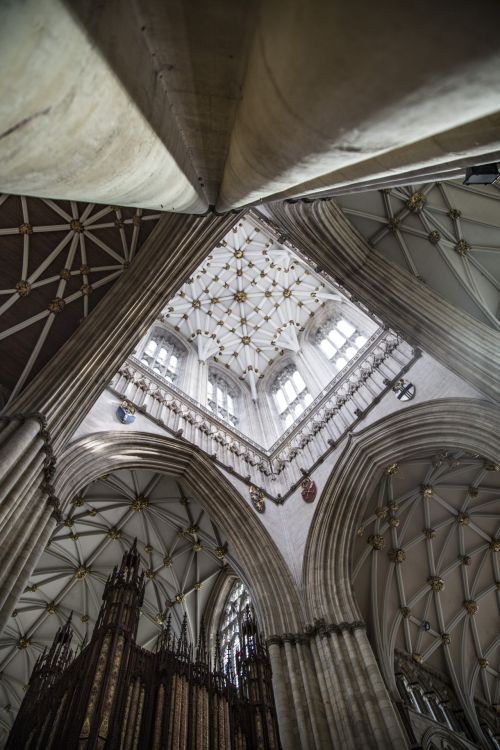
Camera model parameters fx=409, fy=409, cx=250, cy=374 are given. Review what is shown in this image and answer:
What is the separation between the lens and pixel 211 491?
11117 millimetres

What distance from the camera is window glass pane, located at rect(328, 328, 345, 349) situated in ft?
54.8

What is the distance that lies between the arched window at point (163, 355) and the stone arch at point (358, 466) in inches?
303

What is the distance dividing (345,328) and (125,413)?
33.1ft

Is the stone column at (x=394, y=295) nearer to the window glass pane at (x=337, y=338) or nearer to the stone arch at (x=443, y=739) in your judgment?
the window glass pane at (x=337, y=338)

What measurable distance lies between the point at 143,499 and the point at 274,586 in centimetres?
479

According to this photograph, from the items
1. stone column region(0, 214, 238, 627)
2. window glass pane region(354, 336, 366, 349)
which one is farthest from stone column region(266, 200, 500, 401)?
window glass pane region(354, 336, 366, 349)

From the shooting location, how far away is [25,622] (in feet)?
44.9

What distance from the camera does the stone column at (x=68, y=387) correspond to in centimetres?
539

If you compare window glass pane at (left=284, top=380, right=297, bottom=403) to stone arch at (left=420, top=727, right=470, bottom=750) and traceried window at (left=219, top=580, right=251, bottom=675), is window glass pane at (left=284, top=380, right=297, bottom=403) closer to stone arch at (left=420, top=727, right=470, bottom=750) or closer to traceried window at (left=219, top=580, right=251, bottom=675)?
traceried window at (left=219, top=580, right=251, bottom=675)

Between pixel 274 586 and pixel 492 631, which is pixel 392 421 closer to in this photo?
pixel 274 586

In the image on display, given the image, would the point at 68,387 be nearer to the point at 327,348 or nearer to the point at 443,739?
the point at 443,739

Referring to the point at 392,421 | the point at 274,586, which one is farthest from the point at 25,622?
the point at 392,421

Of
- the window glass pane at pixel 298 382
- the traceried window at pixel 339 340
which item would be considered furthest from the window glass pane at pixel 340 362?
the window glass pane at pixel 298 382

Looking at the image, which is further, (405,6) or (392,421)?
(392,421)
